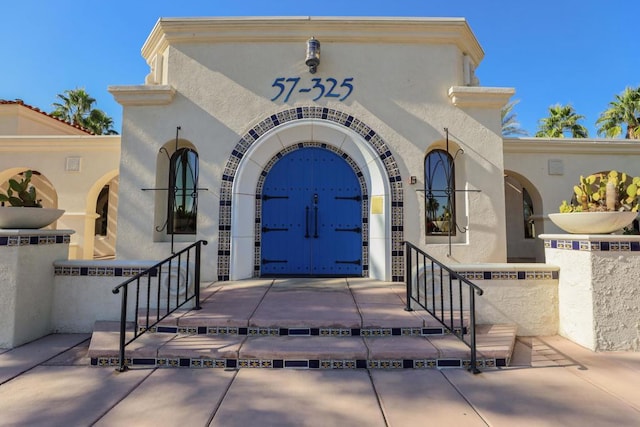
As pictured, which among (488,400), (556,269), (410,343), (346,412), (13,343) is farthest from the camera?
(556,269)

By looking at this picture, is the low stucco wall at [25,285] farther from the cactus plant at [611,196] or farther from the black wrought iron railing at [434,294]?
the cactus plant at [611,196]

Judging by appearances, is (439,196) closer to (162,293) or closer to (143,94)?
(162,293)

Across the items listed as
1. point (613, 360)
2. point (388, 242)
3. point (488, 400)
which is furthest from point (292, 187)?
point (613, 360)

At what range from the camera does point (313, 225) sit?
233 inches

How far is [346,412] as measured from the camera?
7.59 ft

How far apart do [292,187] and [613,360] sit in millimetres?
4765

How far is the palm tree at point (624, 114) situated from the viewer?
51.9 feet

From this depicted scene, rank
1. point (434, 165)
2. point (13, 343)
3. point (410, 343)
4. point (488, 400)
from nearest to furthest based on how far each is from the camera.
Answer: point (488, 400) → point (410, 343) → point (13, 343) → point (434, 165)

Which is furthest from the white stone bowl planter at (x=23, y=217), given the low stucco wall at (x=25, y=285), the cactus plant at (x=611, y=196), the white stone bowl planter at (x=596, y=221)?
the cactus plant at (x=611, y=196)

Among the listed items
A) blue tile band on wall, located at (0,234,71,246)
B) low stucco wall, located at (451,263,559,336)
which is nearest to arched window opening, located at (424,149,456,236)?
low stucco wall, located at (451,263,559,336)

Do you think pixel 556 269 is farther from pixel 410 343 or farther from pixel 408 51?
pixel 408 51

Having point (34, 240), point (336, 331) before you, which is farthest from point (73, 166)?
point (336, 331)

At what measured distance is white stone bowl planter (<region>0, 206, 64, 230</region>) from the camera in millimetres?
3746

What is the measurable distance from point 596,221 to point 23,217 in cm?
655
